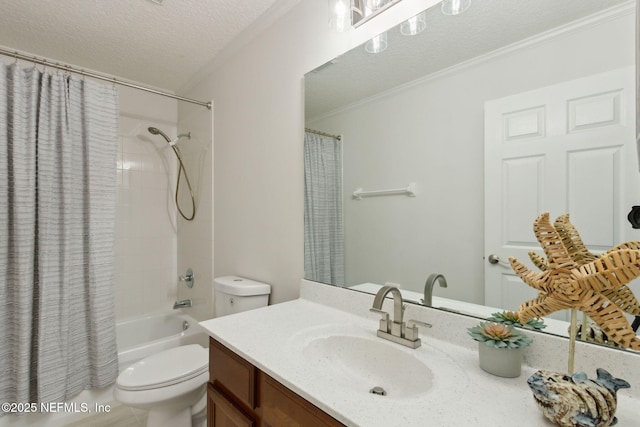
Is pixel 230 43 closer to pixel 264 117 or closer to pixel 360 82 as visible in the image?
pixel 264 117

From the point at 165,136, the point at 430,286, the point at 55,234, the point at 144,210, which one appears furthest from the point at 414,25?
the point at 144,210

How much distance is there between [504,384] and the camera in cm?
72

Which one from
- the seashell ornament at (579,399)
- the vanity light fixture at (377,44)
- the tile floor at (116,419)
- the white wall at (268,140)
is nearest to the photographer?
the seashell ornament at (579,399)

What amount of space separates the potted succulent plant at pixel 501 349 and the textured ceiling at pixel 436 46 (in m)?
0.83

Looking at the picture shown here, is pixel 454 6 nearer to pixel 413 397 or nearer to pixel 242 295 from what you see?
pixel 413 397

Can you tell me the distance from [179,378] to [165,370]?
0.13 m

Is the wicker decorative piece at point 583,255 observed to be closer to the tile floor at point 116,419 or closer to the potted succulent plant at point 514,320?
the potted succulent plant at point 514,320

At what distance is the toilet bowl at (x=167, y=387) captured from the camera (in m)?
1.37

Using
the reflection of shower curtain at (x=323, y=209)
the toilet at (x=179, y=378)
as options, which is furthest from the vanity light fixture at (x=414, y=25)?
the toilet at (x=179, y=378)

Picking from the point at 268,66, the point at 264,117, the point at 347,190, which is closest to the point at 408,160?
the point at 347,190

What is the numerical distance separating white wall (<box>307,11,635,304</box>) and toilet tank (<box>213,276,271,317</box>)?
0.56 m

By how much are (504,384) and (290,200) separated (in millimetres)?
1160

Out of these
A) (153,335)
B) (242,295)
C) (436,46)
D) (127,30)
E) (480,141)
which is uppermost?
(127,30)

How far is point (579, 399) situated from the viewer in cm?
53
